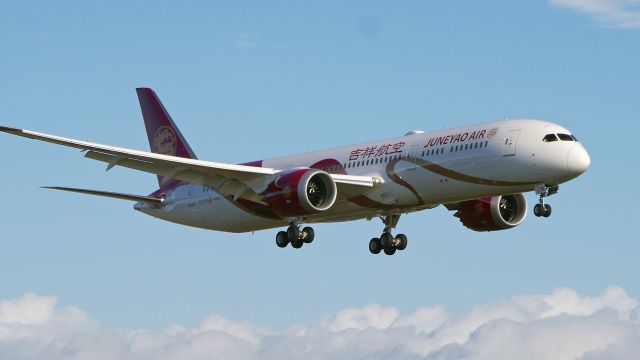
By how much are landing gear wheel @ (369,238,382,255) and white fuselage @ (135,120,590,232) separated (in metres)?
1.98

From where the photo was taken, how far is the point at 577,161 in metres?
54.7

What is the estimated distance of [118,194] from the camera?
217 ft

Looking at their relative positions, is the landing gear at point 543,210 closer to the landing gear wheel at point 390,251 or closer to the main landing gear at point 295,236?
the landing gear wheel at point 390,251

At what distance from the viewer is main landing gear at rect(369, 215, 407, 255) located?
6412 centimetres

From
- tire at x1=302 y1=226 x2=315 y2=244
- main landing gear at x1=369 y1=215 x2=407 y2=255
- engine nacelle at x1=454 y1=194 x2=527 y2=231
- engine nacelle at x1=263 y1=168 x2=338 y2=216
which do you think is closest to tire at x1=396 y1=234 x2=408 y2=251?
main landing gear at x1=369 y1=215 x2=407 y2=255

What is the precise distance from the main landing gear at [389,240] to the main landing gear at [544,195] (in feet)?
32.3

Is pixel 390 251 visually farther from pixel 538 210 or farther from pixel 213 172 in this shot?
pixel 538 210

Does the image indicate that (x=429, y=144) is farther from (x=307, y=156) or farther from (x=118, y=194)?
(x=118, y=194)

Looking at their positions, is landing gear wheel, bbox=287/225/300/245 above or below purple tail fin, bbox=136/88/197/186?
below

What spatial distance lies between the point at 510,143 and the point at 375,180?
6.56 meters

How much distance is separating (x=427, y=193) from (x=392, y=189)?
1.76m

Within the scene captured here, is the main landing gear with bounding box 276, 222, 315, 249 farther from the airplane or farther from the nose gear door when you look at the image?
the nose gear door

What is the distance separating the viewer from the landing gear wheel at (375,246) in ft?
211

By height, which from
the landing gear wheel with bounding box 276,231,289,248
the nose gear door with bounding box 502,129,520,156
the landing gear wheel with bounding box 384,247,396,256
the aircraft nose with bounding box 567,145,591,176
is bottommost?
the landing gear wheel with bounding box 276,231,289,248
